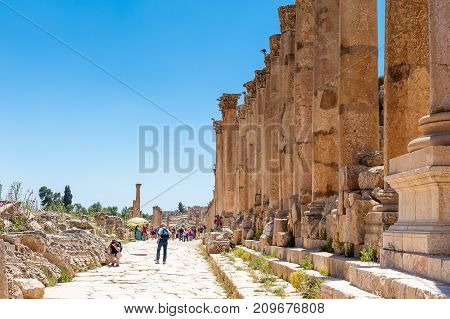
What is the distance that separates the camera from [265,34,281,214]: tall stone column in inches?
849

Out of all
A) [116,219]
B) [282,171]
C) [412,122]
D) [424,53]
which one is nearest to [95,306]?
[412,122]

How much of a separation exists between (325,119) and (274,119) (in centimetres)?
911

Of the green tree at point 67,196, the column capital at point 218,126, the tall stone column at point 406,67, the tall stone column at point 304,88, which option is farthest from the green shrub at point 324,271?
the green tree at point 67,196

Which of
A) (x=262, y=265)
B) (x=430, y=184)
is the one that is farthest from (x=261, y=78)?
(x=430, y=184)

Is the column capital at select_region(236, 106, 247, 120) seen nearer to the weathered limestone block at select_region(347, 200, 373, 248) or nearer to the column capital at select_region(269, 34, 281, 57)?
the column capital at select_region(269, 34, 281, 57)

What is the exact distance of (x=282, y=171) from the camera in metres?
19.8

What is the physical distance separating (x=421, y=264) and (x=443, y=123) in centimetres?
141

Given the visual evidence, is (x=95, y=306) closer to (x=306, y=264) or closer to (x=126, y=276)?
(x=306, y=264)

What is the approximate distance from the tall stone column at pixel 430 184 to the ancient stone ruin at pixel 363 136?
0.03 ft

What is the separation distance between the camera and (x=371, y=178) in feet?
32.3

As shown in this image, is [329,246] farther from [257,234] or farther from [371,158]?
[257,234]

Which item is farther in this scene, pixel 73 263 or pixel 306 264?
pixel 73 263

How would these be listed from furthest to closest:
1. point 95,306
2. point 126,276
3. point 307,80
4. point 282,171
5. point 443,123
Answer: point 282,171 < point 307,80 < point 126,276 < point 443,123 < point 95,306

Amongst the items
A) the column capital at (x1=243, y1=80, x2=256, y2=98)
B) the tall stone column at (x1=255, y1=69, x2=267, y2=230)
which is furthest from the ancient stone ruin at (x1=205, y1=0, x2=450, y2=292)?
the column capital at (x1=243, y1=80, x2=256, y2=98)
